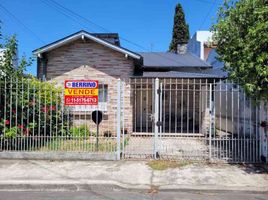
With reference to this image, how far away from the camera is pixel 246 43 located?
8.02m

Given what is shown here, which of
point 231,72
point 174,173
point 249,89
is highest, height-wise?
point 231,72

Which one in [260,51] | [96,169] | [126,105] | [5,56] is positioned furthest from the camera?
[126,105]

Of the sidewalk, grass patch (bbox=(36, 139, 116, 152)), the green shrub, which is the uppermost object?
the green shrub

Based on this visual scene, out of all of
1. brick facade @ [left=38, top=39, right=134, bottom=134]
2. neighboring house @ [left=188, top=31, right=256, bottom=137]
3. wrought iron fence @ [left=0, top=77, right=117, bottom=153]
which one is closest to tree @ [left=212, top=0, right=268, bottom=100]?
neighboring house @ [left=188, top=31, right=256, bottom=137]

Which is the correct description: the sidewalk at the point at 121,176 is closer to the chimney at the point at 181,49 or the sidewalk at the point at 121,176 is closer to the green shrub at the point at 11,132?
the green shrub at the point at 11,132

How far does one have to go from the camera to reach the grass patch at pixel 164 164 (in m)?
8.58

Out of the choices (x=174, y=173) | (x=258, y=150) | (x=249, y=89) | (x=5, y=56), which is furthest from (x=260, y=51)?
(x=5, y=56)

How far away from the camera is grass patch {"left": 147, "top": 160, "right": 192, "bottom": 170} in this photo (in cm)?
858

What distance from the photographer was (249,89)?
7.79m

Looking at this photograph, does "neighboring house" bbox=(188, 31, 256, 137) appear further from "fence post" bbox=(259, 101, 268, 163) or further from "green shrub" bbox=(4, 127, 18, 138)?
"green shrub" bbox=(4, 127, 18, 138)


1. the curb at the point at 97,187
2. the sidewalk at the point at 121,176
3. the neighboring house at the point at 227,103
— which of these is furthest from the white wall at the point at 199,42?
the curb at the point at 97,187

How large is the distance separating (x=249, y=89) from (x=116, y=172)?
3809 millimetres

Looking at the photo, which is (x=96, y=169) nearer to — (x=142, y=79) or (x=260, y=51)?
(x=260, y=51)

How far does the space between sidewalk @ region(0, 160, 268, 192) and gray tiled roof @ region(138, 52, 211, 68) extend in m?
11.5
